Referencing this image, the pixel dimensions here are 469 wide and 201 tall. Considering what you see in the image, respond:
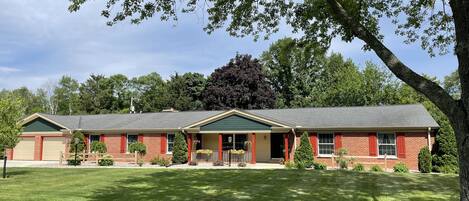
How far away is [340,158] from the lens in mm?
24703

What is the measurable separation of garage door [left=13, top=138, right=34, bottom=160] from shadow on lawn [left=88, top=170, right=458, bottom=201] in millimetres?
20135

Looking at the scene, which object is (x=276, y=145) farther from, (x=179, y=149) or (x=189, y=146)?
(x=179, y=149)

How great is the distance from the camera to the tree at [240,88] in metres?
51.3

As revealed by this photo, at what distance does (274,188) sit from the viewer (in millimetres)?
14312

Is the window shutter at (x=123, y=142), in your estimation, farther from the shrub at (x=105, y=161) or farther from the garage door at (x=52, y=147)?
the garage door at (x=52, y=147)

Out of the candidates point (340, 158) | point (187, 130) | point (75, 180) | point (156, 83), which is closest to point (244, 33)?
point (75, 180)

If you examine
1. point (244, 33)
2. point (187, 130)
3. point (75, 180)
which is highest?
point (244, 33)

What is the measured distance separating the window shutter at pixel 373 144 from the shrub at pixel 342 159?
173cm

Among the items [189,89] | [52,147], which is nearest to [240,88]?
[189,89]

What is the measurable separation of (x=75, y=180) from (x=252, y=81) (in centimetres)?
3648

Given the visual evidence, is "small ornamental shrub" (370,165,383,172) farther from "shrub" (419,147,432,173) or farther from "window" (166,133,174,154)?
"window" (166,133,174,154)

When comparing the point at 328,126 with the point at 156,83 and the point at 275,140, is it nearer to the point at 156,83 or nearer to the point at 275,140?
the point at 275,140

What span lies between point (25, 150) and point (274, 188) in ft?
91.3

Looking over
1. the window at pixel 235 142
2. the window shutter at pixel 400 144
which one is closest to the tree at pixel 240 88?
the window at pixel 235 142
